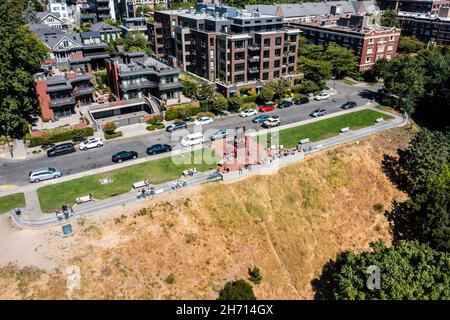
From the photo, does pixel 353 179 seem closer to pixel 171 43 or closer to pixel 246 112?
pixel 246 112

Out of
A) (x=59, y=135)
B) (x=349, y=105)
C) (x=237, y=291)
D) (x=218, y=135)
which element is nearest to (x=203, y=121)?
(x=218, y=135)

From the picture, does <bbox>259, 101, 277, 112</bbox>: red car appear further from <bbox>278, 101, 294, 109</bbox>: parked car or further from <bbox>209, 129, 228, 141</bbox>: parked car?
<bbox>209, 129, 228, 141</bbox>: parked car

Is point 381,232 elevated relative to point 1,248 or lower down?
lower down

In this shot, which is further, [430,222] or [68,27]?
[68,27]

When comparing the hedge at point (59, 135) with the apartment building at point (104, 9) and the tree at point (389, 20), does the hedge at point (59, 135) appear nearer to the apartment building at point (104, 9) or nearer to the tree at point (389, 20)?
the apartment building at point (104, 9)

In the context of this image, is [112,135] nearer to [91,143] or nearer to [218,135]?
[91,143]

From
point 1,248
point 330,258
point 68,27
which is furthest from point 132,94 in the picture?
point 68,27

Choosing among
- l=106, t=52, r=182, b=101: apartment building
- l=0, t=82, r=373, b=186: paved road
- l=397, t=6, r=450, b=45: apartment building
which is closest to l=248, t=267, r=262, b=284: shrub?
l=0, t=82, r=373, b=186: paved road
